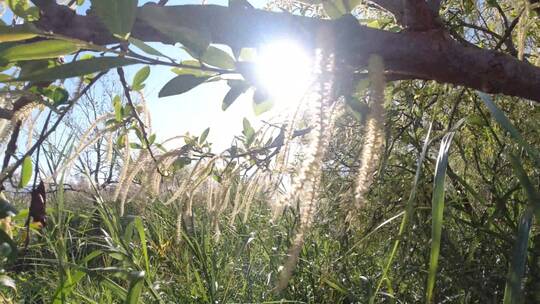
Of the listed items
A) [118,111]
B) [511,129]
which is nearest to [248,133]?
[118,111]

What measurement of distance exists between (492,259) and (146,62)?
1.16m

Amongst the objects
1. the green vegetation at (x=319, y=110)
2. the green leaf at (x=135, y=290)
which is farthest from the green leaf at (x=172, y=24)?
the green leaf at (x=135, y=290)

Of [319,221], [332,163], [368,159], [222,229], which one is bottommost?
[222,229]

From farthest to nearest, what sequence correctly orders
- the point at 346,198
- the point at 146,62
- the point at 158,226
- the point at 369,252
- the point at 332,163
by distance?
the point at 158,226
the point at 332,163
the point at 369,252
the point at 346,198
the point at 146,62

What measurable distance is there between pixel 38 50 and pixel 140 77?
0.47 metres

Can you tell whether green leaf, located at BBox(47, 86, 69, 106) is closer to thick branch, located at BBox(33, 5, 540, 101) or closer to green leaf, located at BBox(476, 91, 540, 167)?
thick branch, located at BBox(33, 5, 540, 101)

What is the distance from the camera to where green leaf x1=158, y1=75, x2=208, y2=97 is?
1.65 ft

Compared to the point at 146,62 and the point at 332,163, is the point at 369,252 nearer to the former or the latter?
the point at 332,163

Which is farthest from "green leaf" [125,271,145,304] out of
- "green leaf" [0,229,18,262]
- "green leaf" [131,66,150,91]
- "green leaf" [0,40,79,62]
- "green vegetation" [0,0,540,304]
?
"green leaf" [0,40,79,62]

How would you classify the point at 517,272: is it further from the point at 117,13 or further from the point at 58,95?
the point at 58,95

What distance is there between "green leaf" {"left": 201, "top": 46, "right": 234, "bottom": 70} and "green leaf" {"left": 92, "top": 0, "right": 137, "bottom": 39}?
0.37 ft

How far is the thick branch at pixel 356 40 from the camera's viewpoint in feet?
1.33

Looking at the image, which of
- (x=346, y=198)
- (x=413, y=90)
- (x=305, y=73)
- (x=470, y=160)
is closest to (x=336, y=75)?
(x=305, y=73)

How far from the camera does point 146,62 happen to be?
0.41 meters
